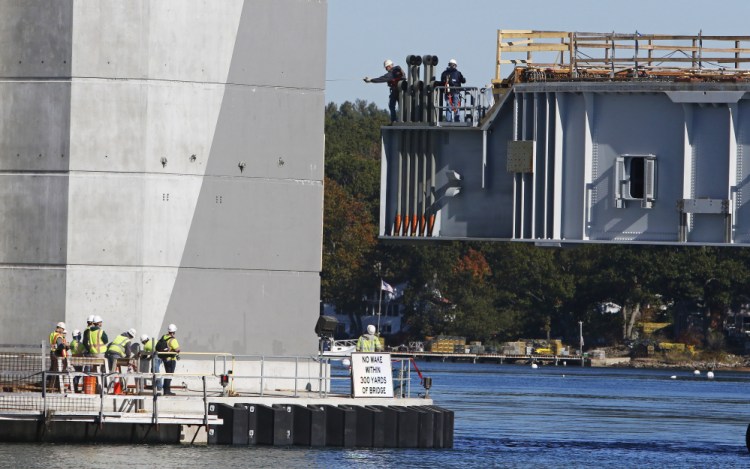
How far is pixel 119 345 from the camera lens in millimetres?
46656

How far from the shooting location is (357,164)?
7416 inches

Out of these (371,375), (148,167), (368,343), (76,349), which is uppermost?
(148,167)

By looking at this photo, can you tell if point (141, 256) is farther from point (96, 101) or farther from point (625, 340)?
point (625, 340)

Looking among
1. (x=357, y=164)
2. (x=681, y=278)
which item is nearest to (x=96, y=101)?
(x=681, y=278)

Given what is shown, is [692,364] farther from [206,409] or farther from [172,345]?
[206,409]

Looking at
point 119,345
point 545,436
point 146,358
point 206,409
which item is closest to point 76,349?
point 119,345

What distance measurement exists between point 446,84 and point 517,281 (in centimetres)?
12925

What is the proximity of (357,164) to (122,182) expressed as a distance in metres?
139

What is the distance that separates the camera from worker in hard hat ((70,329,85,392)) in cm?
4569

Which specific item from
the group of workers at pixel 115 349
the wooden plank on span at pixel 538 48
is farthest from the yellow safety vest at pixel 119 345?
the wooden plank on span at pixel 538 48

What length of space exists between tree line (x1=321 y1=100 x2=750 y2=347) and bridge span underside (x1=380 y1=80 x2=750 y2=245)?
113 meters

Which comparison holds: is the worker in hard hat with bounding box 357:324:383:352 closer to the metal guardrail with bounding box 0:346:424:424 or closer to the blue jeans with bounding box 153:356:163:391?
the metal guardrail with bounding box 0:346:424:424

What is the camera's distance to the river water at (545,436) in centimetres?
4372

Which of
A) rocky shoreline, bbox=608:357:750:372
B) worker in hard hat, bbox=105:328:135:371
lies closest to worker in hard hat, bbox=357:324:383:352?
worker in hard hat, bbox=105:328:135:371
